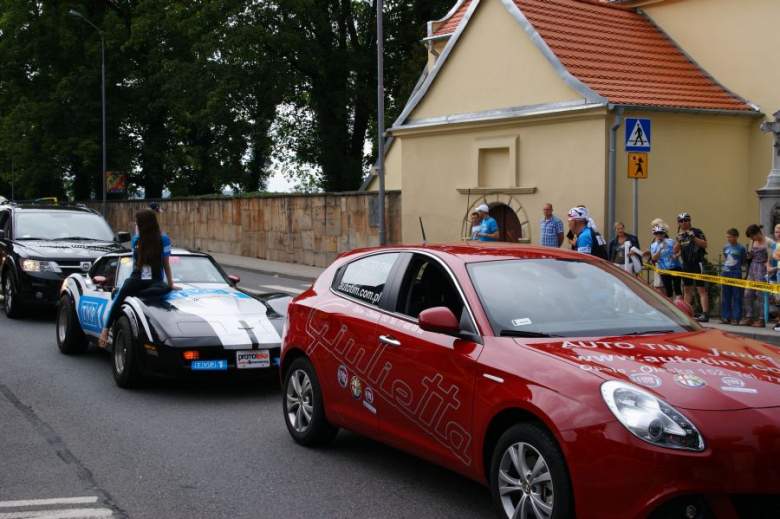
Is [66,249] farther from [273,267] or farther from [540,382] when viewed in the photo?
→ [273,267]

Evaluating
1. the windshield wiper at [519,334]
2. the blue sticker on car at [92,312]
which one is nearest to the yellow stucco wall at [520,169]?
the blue sticker on car at [92,312]

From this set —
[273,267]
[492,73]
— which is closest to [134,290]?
[492,73]

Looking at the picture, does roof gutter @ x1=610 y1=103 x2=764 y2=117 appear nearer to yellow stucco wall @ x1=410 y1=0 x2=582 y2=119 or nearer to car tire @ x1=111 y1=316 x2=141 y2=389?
yellow stucco wall @ x1=410 y1=0 x2=582 y2=119

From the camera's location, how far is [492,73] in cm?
2181

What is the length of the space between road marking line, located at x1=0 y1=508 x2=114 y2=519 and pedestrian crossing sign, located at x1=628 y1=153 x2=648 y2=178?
10.7 m

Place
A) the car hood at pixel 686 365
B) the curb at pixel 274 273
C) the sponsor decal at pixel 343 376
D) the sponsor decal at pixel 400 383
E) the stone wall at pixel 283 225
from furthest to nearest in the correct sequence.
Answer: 1. the stone wall at pixel 283 225
2. the curb at pixel 274 273
3. the sponsor decal at pixel 343 376
4. the sponsor decal at pixel 400 383
5. the car hood at pixel 686 365

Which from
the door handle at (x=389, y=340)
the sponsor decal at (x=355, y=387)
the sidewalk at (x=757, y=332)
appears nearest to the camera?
the door handle at (x=389, y=340)

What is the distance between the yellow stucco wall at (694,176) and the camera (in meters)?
19.7

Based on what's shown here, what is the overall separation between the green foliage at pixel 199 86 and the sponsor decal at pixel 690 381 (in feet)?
113

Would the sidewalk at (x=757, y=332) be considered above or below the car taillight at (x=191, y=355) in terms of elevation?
below

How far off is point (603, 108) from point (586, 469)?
1580 centimetres

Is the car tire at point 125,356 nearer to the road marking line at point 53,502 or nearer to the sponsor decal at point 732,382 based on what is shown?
the road marking line at point 53,502

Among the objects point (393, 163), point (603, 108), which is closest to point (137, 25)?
point (393, 163)

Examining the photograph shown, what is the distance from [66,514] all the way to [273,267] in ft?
77.7
